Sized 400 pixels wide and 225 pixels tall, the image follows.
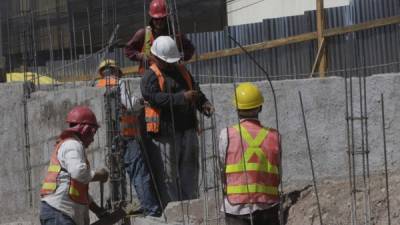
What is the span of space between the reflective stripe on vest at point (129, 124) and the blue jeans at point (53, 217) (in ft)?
6.03

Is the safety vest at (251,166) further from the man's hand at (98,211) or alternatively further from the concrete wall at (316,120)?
the concrete wall at (316,120)

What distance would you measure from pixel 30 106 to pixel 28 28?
401 centimetres

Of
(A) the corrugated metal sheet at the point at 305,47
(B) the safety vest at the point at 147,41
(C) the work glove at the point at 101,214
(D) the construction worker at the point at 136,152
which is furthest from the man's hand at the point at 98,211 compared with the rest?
(A) the corrugated metal sheet at the point at 305,47

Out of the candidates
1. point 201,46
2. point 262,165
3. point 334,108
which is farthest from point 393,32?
point 262,165

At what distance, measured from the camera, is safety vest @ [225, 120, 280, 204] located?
627cm

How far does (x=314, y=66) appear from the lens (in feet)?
38.0

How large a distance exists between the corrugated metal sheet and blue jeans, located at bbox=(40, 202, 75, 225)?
421cm

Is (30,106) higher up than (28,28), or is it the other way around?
(28,28)

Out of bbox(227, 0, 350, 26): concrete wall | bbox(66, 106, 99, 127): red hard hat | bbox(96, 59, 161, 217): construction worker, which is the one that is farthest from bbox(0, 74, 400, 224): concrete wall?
bbox(227, 0, 350, 26): concrete wall

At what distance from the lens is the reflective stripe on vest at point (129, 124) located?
884 centimetres

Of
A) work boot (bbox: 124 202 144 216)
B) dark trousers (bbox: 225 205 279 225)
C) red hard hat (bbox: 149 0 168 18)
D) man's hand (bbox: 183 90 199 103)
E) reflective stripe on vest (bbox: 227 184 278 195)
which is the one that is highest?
red hard hat (bbox: 149 0 168 18)

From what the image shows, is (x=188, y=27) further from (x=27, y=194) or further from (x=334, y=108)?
(x=334, y=108)

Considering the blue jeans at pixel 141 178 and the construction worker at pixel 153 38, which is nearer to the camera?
the blue jeans at pixel 141 178

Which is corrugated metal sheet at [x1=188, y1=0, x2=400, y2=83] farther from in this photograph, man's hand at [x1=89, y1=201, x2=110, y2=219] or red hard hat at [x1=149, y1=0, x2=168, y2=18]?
man's hand at [x1=89, y1=201, x2=110, y2=219]
